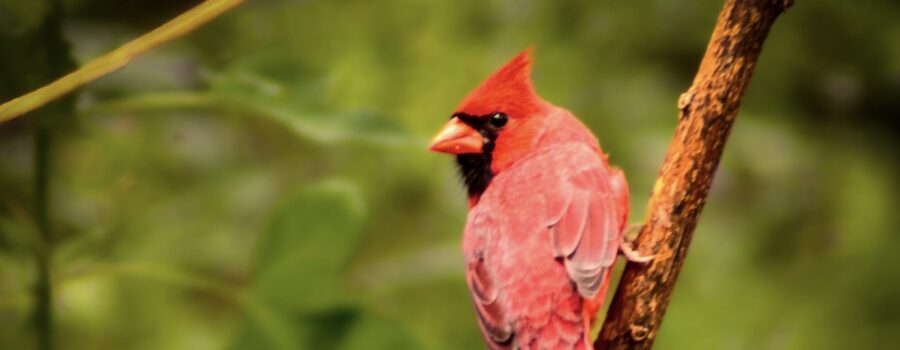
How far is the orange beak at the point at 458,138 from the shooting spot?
882 mm

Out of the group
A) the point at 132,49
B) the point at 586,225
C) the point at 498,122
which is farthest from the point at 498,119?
the point at 132,49

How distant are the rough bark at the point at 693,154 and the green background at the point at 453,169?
861 millimetres

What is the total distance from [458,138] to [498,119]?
0.14 ft

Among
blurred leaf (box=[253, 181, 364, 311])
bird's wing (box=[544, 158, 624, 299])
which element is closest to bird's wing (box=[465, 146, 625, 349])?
bird's wing (box=[544, 158, 624, 299])

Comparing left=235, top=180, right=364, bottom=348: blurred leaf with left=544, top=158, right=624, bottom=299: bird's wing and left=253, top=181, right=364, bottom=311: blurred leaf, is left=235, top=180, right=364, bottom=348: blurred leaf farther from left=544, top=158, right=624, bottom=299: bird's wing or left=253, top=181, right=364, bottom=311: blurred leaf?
left=544, top=158, right=624, bottom=299: bird's wing

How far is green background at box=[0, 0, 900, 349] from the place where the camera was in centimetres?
173

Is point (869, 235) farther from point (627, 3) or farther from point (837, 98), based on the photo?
point (627, 3)

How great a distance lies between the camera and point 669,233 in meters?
0.81

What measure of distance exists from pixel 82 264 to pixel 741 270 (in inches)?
42.8

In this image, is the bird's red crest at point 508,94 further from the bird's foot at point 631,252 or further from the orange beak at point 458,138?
the bird's foot at point 631,252

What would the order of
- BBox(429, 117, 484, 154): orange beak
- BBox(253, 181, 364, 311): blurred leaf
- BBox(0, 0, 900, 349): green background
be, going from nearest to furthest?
BBox(429, 117, 484, 154): orange beak → BBox(253, 181, 364, 311): blurred leaf → BBox(0, 0, 900, 349): green background

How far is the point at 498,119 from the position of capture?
0.91 m

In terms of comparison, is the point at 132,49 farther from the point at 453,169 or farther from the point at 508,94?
the point at 453,169

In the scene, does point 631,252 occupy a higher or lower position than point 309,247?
lower
